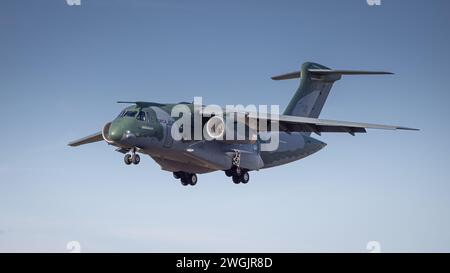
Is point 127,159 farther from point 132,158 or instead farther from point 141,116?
point 141,116

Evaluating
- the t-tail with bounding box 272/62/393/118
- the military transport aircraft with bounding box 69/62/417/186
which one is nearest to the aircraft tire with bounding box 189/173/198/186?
the military transport aircraft with bounding box 69/62/417/186

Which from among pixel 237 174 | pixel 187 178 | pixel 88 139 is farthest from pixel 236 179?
pixel 88 139

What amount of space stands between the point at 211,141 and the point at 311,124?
3196 mm

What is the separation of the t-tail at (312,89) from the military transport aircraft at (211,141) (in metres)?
0.04

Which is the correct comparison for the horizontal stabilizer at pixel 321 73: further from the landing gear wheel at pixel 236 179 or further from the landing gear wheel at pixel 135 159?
the landing gear wheel at pixel 135 159

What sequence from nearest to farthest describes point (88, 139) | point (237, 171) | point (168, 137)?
point (168, 137)
point (237, 171)
point (88, 139)

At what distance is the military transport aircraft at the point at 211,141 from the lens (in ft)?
77.4

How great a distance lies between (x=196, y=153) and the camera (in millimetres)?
24688

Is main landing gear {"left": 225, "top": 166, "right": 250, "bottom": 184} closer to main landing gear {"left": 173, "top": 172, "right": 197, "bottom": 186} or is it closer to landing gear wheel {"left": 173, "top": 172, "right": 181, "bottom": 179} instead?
main landing gear {"left": 173, "top": 172, "right": 197, "bottom": 186}

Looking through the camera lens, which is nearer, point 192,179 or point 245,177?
point 245,177

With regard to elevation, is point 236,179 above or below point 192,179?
below

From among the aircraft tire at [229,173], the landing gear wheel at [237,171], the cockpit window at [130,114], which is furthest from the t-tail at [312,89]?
the cockpit window at [130,114]

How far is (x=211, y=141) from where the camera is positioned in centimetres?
2525
